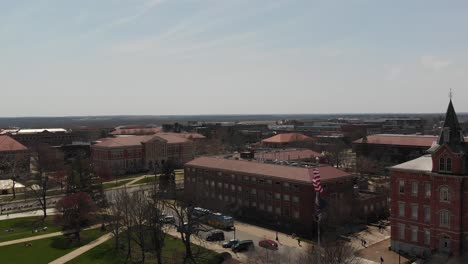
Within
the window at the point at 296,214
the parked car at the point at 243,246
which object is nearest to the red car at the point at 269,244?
the parked car at the point at 243,246

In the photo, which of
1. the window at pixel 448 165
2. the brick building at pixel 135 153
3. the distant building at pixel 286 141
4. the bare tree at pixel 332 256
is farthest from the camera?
the distant building at pixel 286 141

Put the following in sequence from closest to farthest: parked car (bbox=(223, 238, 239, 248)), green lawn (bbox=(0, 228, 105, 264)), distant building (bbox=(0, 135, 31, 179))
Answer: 1. green lawn (bbox=(0, 228, 105, 264))
2. parked car (bbox=(223, 238, 239, 248))
3. distant building (bbox=(0, 135, 31, 179))

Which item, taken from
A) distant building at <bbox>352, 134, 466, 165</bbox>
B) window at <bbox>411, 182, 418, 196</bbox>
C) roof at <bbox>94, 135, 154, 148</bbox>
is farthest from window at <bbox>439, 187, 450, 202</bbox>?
roof at <bbox>94, 135, 154, 148</bbox>

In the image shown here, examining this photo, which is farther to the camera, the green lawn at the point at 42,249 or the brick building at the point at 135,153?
the brick building at the point at 135,153

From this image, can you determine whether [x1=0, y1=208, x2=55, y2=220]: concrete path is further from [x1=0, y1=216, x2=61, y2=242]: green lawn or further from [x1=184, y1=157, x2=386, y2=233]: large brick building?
[x1=184, y1=157, x2=386, y2=233]: large brick building

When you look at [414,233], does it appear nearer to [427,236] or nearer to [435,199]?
[427,236]

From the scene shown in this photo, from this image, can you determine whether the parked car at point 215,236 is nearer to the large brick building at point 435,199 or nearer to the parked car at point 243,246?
the parked car at point 243,246
